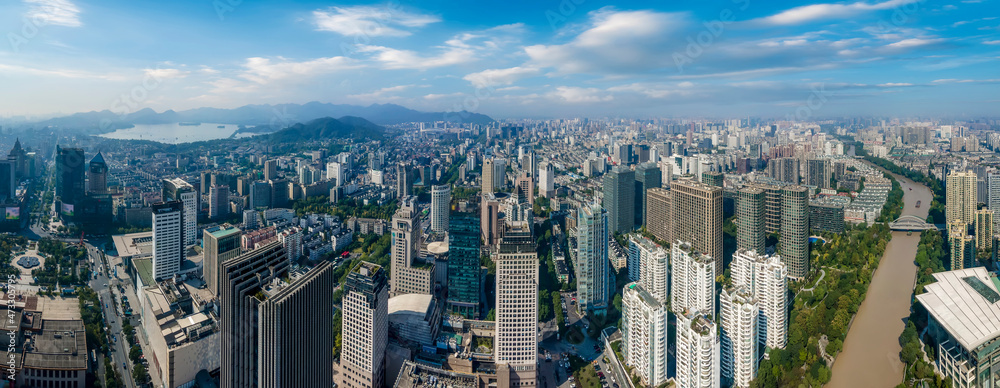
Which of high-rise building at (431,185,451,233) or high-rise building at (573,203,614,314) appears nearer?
high-rise building at (573,203,614,314)

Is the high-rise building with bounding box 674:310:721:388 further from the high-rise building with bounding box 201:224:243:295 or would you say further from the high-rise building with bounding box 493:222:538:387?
the high-rise building with bounding box 201:224:243:295

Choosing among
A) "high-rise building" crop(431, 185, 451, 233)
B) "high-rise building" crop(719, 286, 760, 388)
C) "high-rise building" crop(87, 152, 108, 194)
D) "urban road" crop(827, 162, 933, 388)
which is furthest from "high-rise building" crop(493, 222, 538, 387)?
"high-rise building" crop(87, 152, 108, 194)

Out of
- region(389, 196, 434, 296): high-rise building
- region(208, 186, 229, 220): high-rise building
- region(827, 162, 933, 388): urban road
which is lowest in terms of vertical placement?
region(827, 162, 933, 388): urban road

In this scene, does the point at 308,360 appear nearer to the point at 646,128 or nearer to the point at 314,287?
the point at 314,287

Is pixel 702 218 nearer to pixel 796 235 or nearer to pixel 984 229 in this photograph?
pixel 796 235

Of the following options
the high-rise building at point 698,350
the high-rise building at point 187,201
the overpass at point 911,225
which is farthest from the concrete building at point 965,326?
the high-rise building at point 187,201

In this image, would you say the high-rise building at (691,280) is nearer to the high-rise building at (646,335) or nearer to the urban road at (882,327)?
the high-rise building at (646,335)

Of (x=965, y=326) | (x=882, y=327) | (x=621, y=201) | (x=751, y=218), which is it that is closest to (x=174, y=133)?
(x=621, y=201)
